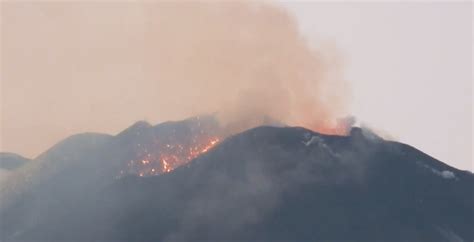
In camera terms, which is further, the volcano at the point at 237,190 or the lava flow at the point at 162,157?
the lava flow at the point at 162,157

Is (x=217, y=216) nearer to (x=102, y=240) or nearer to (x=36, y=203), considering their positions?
(x=102, y=240)

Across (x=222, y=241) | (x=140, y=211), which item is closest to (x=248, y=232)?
(x=222, y=241)

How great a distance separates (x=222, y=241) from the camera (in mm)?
160250

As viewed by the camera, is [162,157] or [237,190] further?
[162,157]

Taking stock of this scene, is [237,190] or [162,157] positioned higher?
[162,157]

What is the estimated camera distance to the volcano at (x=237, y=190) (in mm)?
165125

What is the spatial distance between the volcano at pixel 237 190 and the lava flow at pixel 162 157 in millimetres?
184

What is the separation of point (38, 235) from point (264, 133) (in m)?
34.2

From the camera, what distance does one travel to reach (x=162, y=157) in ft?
577

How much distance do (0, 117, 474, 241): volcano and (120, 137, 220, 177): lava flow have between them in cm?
18

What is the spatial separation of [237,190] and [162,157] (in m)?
13.1

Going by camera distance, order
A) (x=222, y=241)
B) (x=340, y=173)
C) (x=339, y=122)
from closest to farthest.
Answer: (x=222, y=241) < (x=340, y=173) < (x=339, y=122)

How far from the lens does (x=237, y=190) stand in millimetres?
169500

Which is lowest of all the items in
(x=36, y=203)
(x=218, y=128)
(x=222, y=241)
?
(x=222, y=241)
